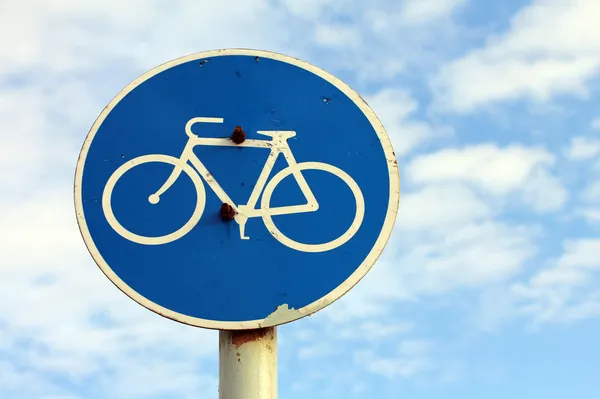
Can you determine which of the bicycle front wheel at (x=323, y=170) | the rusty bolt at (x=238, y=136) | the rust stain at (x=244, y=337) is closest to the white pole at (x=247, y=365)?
the rust stain at (x=244, y=337)

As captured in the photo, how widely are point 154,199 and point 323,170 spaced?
430 mm

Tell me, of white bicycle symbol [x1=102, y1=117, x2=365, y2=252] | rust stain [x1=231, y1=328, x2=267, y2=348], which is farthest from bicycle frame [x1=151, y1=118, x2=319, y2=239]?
rust stain [x1=231, y1=328, x2=267, y2=348]

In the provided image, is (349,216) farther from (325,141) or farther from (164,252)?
(164,252)

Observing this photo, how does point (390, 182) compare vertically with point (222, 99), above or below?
below

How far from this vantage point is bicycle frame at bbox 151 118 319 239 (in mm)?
1965

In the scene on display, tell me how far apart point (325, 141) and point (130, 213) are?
1.73 feet

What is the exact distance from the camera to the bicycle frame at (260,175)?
1.96 meters

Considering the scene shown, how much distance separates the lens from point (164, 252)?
6.29ft

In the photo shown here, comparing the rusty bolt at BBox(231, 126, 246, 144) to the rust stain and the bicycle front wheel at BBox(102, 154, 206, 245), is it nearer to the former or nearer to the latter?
the bicycle front wheel at BBox(102, 154, 206, 245)

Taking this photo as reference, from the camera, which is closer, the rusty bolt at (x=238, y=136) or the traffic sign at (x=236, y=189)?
the traffic sign at (x=236, y=189)

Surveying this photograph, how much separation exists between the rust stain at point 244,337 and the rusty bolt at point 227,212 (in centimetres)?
27

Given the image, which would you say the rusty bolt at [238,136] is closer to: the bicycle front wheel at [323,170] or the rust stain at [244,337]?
the bicycle front wheel at [323,170]

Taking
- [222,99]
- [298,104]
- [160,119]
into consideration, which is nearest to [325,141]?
[298,104]

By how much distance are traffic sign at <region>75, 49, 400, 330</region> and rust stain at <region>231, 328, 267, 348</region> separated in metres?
0.05
